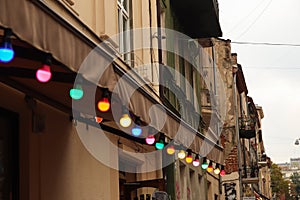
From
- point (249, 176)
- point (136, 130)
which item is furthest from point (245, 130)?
point (136, 130)

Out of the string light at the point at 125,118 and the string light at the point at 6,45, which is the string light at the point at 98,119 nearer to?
the string light at the point at 125,118

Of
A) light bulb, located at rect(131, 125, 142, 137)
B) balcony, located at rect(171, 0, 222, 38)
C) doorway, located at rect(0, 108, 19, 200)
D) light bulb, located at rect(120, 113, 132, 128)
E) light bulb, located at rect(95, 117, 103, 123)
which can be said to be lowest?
doorway, located at rect(0, 108, 19, 200)

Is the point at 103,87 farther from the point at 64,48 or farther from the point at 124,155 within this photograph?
the point at 124,155

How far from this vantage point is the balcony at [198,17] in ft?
62.8

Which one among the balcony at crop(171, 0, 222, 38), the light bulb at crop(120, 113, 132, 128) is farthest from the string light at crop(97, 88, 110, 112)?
the balcony at crop(171, 0, 222, 38)

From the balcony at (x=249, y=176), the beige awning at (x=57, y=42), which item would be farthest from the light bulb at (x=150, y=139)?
the balcony at (x=249, y=176)

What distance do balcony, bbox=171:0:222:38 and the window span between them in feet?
21.3

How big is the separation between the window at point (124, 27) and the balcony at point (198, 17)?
6485mm

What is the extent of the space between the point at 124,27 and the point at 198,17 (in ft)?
28.5

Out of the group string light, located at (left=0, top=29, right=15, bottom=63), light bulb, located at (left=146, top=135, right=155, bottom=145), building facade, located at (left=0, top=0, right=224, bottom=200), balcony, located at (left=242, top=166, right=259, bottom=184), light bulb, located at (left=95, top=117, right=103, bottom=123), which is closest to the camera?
string light, located at (left=0, top=29, right=15, bottom=63)

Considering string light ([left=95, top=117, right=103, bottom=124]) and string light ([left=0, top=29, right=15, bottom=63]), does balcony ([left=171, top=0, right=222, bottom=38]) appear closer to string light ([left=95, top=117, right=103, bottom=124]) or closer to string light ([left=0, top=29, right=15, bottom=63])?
string light ([left=95, top=117, right=103, bottom=124])

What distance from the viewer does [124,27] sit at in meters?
11.9

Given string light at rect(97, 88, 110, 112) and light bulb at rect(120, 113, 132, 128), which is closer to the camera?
string light at rect(97, 88, 110, 112)

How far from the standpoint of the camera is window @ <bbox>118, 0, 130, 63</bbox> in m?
11.2
